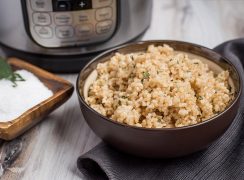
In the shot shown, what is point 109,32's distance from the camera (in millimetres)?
1022

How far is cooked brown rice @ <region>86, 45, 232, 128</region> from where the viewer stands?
30.2 inches

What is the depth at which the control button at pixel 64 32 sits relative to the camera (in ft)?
3.24

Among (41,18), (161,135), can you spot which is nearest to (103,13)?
(41,18)

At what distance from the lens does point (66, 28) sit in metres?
0.99

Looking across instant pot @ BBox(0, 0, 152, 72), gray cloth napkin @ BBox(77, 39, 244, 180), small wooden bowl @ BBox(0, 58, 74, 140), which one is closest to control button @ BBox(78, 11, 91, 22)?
instant pot @ BBox(0, 0, 152, 72)

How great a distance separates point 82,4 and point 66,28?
0.22 ft

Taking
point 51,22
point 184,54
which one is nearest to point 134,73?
point 184,54

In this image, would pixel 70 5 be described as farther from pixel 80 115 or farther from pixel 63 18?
pixel 80 115

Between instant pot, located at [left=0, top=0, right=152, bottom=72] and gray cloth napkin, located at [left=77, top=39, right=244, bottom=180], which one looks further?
instant pot, located at [left=0, top=0, right=152, bottom=72]

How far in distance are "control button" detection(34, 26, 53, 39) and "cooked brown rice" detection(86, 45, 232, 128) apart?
16 centimetres

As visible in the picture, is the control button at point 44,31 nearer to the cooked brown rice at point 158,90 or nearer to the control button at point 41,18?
the control button at point 41,18

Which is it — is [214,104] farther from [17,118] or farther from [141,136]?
[17,118]

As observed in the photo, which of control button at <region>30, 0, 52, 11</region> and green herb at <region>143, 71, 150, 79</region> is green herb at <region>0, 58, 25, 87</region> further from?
green herb at <region>143, 71, 150, 79</region>

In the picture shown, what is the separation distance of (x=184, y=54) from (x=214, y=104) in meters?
0.16
